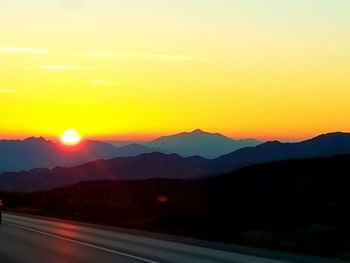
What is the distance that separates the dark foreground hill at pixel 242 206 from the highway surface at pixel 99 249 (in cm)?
285

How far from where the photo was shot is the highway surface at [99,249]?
20859 millimetres

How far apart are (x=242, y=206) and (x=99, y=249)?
20893 millimetres

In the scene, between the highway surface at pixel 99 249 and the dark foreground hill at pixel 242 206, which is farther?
the dark foreground hill at pixel 242 206

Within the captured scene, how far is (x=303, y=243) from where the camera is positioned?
91.1 ft

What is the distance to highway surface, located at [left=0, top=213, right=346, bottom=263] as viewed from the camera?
20859mm

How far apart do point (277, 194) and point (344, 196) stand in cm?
648

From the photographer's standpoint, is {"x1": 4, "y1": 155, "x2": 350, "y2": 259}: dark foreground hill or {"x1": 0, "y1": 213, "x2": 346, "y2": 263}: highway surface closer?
{"x1": 0, "y1": 213, "x2": 346, "y2": 263}: highway surface

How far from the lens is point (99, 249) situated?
24.0 metres

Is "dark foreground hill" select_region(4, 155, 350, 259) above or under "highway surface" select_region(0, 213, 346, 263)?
above

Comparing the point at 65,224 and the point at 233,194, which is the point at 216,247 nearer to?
the point at 65,224

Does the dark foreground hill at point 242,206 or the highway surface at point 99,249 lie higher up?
the dark foreground hill at point 242,206

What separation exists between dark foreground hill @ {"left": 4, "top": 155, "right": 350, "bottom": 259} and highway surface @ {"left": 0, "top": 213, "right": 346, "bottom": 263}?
2852 millimetres

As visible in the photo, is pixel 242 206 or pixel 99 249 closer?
pixel 99 249

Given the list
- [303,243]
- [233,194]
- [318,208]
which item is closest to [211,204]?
[233,194]
